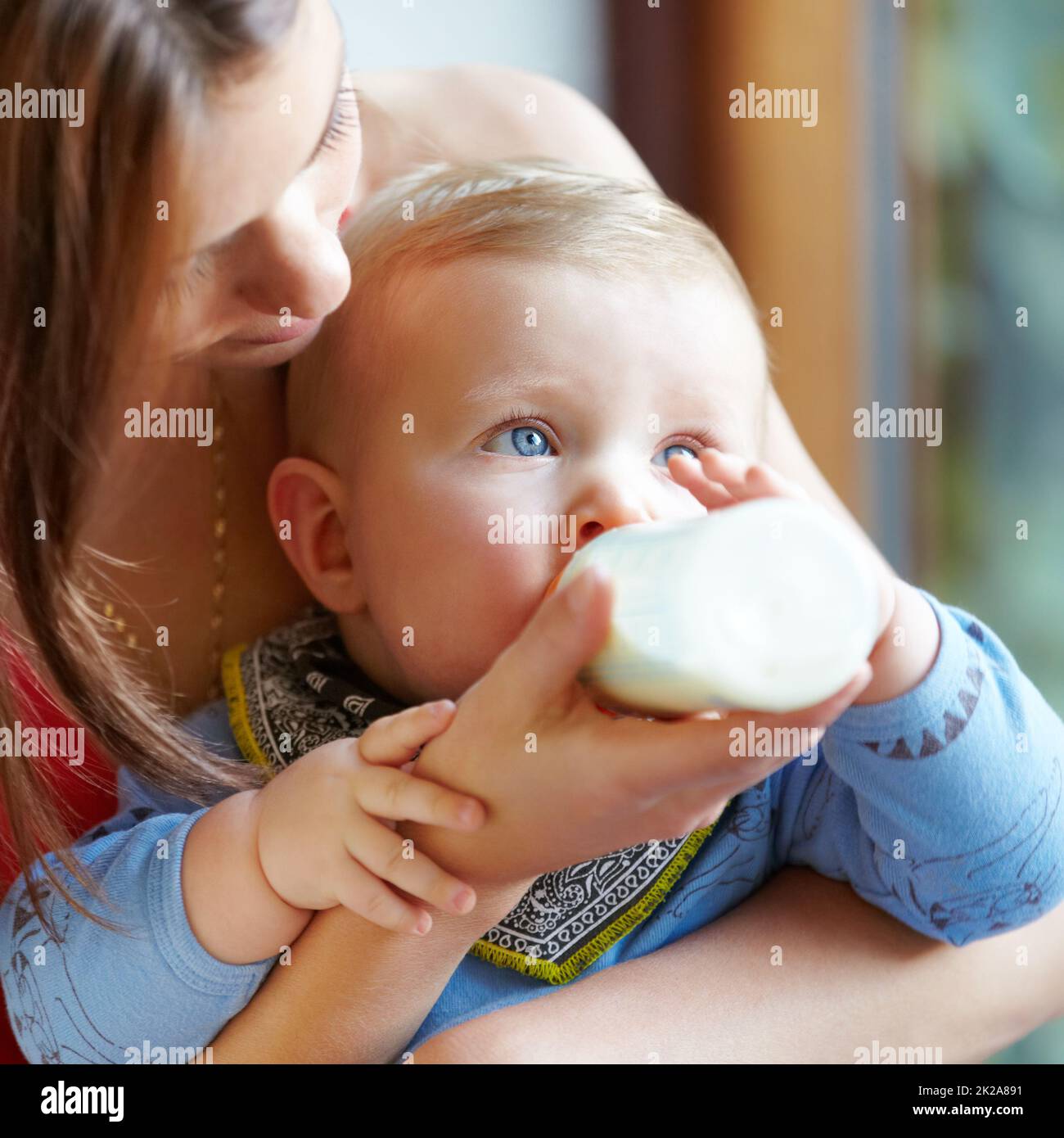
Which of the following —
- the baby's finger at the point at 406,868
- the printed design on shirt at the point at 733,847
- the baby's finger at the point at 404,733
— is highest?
the baby's finger at the point at 404,733

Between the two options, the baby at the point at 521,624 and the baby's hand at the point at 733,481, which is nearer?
the baby's hand at the point at 733,481

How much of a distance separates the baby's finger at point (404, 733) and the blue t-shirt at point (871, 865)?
0.58 ft

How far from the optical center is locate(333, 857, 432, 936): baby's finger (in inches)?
25.7

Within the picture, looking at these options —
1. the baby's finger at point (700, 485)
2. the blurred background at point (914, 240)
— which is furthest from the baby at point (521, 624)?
the blurred background at point (914, 240)

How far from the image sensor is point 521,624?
→ 2.58 ft

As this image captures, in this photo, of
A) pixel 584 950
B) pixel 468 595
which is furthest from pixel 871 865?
pixel 468 595

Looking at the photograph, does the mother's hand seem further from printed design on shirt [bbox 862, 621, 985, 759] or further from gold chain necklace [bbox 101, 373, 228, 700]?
gold chain necklace [bbox 101, 373, 228, 700]

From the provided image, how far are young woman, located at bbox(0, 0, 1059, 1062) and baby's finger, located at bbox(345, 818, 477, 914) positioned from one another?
0.05 feet

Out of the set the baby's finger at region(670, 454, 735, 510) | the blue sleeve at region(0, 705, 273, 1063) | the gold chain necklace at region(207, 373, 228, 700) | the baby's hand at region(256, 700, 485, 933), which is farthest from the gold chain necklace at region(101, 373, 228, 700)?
the baby's finger at region(670, 454, 735, 510)

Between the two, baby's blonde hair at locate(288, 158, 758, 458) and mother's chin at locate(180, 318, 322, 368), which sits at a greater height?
baby's blonde hair at locate(288, 158, 758, 458)

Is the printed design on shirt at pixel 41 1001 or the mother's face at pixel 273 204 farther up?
the mother's face at pixel 273 204

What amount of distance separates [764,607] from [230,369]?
2.04ft

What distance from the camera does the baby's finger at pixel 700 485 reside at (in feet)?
2.05

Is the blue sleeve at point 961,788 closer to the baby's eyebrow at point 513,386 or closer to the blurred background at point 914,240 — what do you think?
the baby's eyebrow at point 513,386
